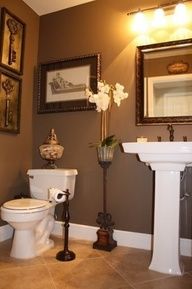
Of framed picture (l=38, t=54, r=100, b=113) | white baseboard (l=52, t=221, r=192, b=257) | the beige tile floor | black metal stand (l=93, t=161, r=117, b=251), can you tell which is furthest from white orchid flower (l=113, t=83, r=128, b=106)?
the beige tile floor

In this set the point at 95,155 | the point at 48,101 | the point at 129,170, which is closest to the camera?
the point at 129,170

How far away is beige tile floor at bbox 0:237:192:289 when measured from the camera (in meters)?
1.56

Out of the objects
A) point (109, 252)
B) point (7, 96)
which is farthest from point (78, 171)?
point (7, 96)

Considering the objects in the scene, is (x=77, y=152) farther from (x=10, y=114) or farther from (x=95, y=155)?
(x=10, y=114)

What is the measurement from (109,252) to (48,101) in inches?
62.4

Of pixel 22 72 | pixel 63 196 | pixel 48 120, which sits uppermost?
pixel 22 72

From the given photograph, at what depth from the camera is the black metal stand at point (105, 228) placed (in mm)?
2164

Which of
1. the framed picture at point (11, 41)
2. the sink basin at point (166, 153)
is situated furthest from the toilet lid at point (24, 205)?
the framed picture at point (11, 41)

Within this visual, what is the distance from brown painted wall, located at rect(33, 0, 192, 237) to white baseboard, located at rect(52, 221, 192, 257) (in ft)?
0.16

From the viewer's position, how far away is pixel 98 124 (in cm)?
246

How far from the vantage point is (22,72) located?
100 inches

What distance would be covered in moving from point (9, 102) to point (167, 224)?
1.72 metres

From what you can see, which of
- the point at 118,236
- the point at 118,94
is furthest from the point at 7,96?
the point at 118,236

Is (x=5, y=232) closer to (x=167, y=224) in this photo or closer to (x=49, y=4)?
(x=167, y=224)
